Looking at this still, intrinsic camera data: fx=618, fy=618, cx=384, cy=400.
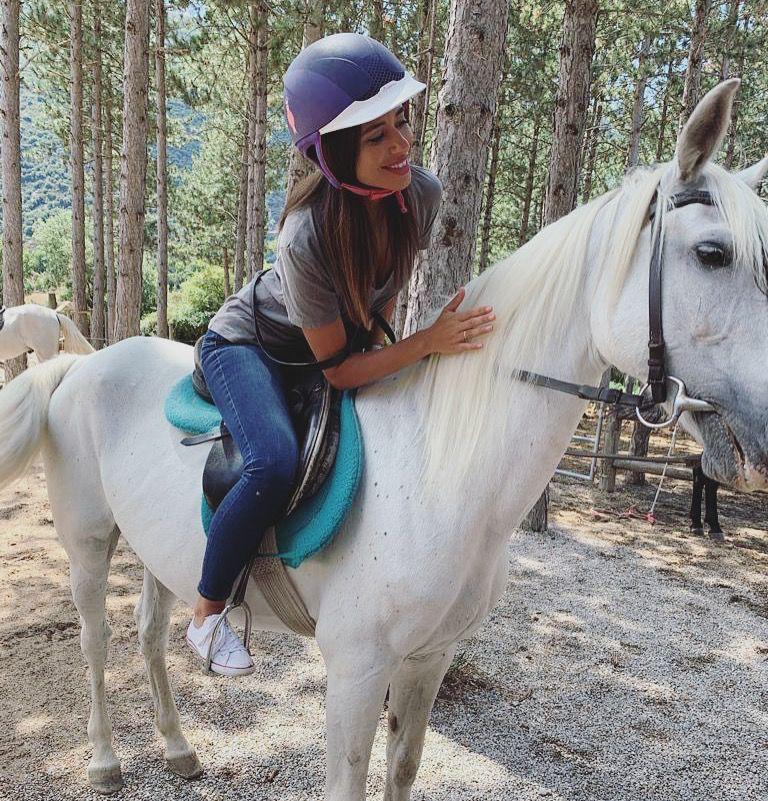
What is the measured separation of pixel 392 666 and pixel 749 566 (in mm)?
5910

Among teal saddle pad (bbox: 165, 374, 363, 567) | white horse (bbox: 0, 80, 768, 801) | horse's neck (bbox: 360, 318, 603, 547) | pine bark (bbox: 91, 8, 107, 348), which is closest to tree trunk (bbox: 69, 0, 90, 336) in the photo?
pine bark (bbox: 91, 8, 107, 348)

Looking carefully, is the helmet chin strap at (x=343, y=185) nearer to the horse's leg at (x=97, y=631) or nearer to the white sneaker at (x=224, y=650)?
the white sneaker at (x=224, y=650)

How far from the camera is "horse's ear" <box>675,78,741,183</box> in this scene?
1.19m

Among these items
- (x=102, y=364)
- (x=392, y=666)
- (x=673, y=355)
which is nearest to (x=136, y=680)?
(x=102, y=364)

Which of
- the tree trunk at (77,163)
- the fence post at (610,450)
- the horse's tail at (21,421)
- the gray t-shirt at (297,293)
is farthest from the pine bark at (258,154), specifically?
the gray t-shirt at (297,293)

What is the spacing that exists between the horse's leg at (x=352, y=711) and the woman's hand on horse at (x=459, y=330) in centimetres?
83

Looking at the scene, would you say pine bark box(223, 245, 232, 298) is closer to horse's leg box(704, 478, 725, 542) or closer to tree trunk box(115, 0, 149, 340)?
tree trunk box(115, 0, 149, 340)

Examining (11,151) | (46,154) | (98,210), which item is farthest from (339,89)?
(46,154)

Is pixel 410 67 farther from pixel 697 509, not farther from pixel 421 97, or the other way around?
pixel 697 509

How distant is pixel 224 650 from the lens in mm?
1807

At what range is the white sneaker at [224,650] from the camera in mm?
1791

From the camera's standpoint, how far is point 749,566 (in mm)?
6211

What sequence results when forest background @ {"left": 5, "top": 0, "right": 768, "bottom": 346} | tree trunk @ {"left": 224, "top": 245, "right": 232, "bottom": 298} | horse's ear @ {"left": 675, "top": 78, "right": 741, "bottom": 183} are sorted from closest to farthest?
horse's ear @ {"left": 675, "top": 78, "right": 741, "bottom": 183}
forest background @ {"left": 5, "top": 0, "right": 768, "bottom": 346}
tree trunk @ {"left": 224, "top": 245, "right": 232, "bottom": 298}

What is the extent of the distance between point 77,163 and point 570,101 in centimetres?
1219
